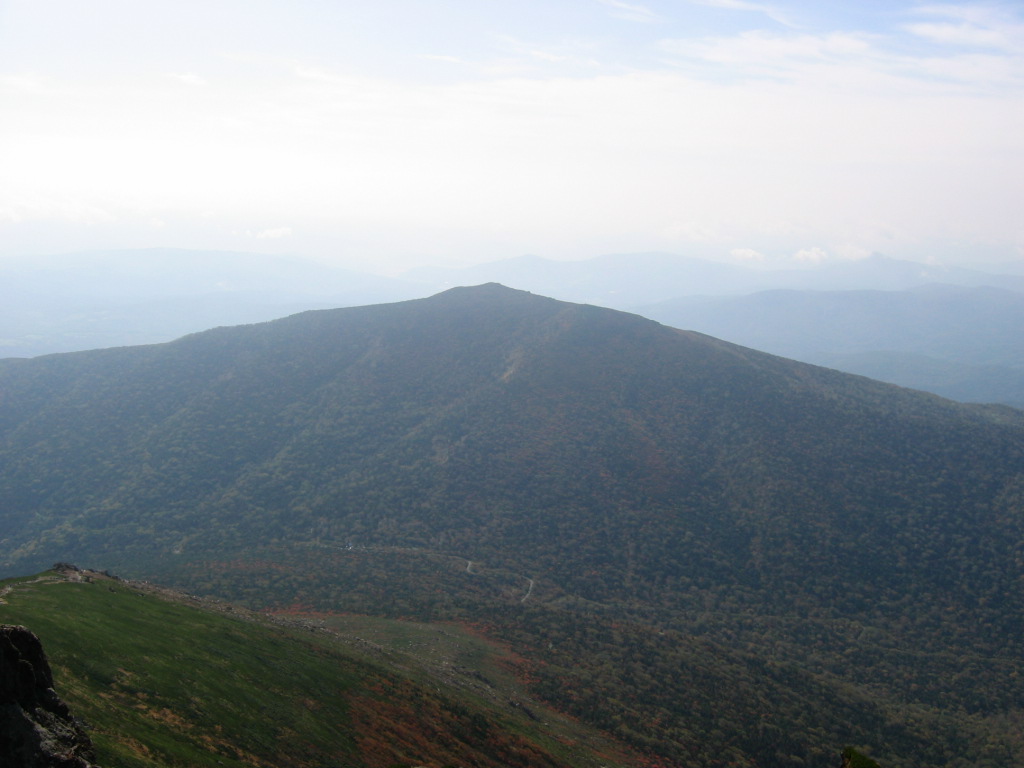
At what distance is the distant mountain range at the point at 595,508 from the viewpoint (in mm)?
36375

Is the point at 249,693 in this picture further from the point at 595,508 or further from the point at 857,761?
the point at 595,508

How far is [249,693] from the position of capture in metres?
19.5

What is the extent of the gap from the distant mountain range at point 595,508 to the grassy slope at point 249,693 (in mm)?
6788

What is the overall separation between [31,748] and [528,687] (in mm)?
26294

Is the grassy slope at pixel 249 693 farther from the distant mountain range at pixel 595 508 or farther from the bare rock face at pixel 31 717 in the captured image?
the distant mountain range at pixel 595 508

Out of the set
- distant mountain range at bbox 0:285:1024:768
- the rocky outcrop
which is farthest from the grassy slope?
Answer: the rocky outcrop

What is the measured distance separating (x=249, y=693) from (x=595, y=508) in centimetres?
4482

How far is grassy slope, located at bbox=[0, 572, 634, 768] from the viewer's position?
1483cm

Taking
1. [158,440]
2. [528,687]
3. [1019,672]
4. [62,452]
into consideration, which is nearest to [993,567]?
[1019,672]

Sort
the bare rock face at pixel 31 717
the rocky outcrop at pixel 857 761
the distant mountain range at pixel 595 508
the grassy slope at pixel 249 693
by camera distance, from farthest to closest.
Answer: the distant mountain range at pixel 595 508
the grassy slope at pixel 249 693
the bare rock face at pixel 31 717
the rocky outcrop at pixel 857 761

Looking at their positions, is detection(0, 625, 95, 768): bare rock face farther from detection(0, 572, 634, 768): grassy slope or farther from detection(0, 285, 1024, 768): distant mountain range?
detection(0, 285, 1024, 768): distant mountain range

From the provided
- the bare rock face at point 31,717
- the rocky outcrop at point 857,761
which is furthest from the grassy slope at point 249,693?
the rocky outcrop at point 857,761

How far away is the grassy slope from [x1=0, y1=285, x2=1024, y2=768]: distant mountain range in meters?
6.79

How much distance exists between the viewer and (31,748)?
876 cm
